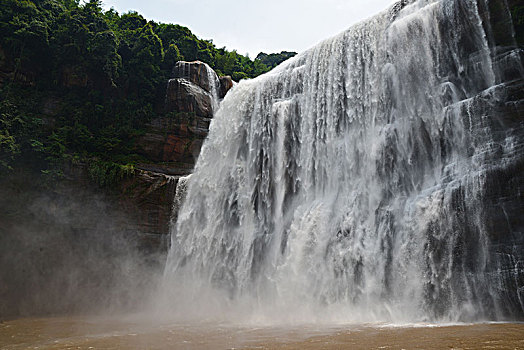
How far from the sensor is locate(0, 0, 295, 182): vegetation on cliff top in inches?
683

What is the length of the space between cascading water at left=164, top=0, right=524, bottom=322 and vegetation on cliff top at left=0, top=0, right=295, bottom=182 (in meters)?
6.20

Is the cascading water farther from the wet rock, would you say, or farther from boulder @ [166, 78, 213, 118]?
the wet rock

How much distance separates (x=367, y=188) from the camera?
38.6 ft

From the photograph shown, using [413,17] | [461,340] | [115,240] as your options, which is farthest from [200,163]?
[461,340]

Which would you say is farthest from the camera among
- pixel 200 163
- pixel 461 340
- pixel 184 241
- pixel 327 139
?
pixel 200 163

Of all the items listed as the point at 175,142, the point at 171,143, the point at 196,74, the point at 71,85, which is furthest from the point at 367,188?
the point at 71,85

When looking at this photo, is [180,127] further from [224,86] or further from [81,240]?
[81,240]

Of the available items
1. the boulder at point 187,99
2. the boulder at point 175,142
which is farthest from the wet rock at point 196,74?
the boulder at point 175,142

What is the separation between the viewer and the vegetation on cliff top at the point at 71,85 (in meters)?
17.3

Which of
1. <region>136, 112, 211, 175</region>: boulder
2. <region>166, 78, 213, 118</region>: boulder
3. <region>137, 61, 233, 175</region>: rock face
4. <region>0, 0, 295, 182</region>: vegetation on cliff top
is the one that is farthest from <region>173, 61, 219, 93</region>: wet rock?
<region>136, 112, 211, 175</region>: boulder

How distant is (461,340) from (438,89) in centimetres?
842

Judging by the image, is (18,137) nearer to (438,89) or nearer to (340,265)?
(340,265)

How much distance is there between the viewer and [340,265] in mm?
10938

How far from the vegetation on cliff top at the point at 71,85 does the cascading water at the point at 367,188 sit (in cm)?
620
